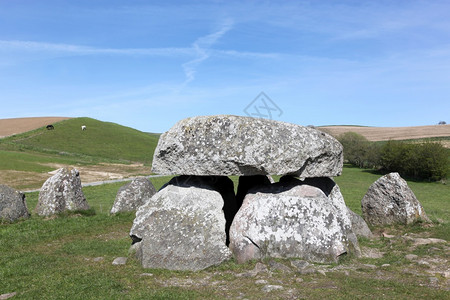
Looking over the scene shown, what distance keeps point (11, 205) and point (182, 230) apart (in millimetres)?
9268

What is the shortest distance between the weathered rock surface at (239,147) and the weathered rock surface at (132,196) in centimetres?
741

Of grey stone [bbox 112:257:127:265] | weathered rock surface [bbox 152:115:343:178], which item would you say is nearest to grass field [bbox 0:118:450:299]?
grey stone [bbox 112:257:127:265]

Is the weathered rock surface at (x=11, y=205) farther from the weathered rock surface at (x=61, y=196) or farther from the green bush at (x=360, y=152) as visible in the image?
the green bush at (x=360, y=152)

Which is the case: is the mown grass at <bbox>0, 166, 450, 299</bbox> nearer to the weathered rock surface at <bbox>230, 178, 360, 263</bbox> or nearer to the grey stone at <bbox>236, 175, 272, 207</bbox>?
the weathered rock surface at <bbox>230, 178, 360, 263</bbox>

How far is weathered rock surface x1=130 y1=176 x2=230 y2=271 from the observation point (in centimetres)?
945

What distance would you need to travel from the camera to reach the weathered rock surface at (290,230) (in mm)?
9609

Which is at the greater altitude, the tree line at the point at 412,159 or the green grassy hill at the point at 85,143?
the green grassy hill at the point at 85,143

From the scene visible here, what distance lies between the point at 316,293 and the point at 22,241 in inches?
380

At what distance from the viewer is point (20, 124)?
272 ft

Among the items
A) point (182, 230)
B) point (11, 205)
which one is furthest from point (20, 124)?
point (182, 230)

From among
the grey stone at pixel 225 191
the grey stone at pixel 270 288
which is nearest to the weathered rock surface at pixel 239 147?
the grey stone at pixel 225 191

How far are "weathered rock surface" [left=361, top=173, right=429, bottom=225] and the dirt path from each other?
72365 millimetres

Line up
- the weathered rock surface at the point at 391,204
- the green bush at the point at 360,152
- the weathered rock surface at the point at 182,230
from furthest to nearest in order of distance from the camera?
the green bush at the point at 360,152 < the weathered rock surface at the point at 391,204 < the weathered rock surface at the point at 182,230

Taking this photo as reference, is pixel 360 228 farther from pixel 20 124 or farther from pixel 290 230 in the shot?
pixel 20 124
